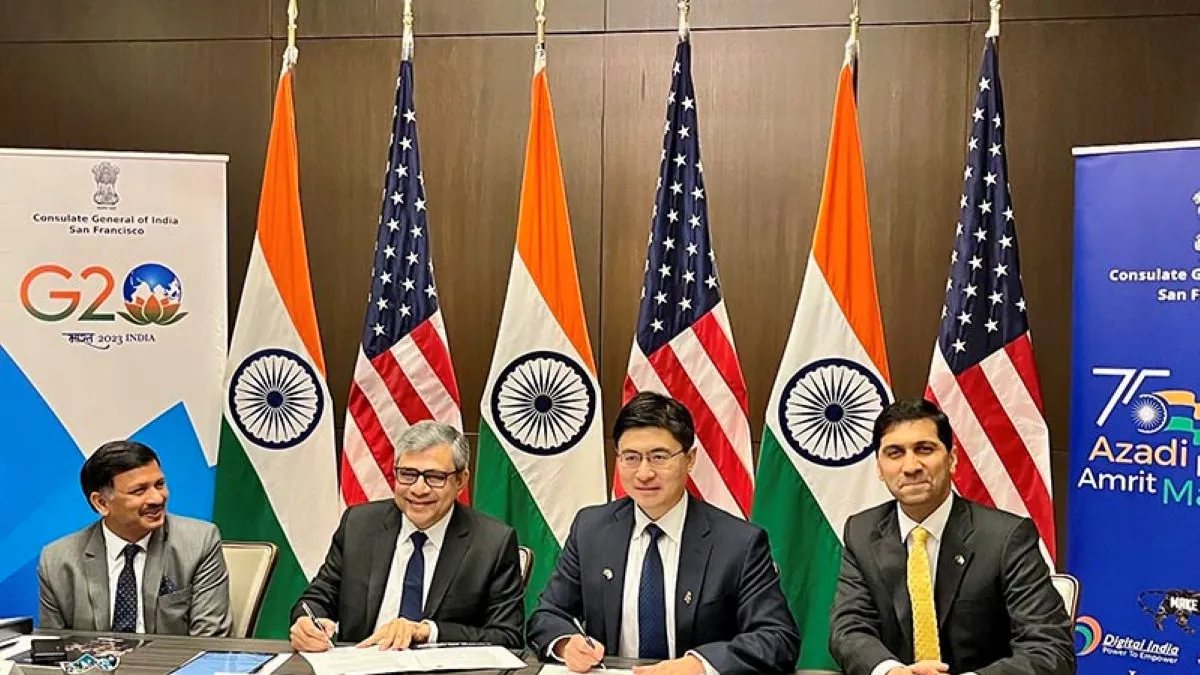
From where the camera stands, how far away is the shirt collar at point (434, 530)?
3383 mm

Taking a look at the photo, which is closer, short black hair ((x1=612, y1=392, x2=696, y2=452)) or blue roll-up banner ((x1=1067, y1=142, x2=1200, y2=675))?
short black hair ((x1=612, y1=392, x2=696, y2=452))

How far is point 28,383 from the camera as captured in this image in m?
4.63

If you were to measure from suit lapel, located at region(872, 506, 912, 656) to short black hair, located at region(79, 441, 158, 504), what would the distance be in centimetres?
194

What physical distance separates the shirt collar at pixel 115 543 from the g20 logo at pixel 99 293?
137 centimetres

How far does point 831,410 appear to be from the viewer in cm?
421

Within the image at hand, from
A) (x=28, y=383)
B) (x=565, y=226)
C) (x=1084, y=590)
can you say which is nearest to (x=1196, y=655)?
(x=1084, y=590)

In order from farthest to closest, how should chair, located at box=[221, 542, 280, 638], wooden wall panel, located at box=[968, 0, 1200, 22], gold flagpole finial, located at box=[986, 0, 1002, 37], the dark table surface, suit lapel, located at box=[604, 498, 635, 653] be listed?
wooden wall panel, located at box=[968, 0, 1200, 22], gold flagpole finial, located at box=[986, 0, 1002, 37], chair, located at box=[221, 542, 280, 638], suit lapel, located at box=[604, 498, 635, 653], the dark table surface

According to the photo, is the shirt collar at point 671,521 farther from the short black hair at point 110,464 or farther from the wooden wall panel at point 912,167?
the wooden wall panel at point 912,167

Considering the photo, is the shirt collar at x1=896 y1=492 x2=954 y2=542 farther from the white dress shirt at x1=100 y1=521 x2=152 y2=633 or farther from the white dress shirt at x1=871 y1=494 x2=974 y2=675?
the white dress shirt at x1=100 y1=521 x2=152 y2=633

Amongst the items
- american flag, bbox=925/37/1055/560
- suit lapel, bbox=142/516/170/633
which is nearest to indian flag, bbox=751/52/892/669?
american flag, bbox=925/37/1055/560

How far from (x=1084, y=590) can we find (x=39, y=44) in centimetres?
460

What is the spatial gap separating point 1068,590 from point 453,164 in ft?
9.74

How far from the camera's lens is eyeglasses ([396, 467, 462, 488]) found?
330cm

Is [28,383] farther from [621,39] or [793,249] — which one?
[793,249]
